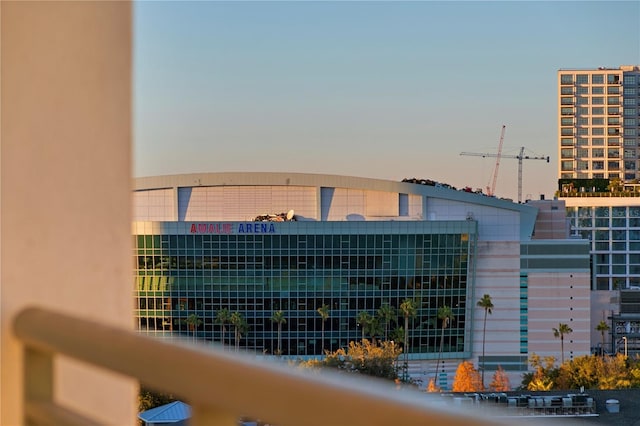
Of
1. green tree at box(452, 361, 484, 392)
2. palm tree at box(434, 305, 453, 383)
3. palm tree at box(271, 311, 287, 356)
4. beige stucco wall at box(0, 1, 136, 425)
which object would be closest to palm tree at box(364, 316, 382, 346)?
palm tree at box(434, 305, 453, 383)

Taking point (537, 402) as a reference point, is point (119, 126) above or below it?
above

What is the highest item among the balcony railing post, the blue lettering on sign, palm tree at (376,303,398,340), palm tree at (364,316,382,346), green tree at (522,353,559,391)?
the balcony railing post

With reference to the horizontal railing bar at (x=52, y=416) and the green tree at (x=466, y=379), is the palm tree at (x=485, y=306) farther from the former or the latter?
the horizontal railing bar at (x=52, y=416)

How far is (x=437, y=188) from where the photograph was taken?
50656 mm

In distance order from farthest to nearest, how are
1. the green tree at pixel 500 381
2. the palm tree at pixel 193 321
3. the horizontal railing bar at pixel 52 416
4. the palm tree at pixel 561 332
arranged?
the palm tree at pixel 561 332, the palm tree at pixel 193 321, the green tree at pixel 500 381, the horizontal railing bar at pixel 52 416

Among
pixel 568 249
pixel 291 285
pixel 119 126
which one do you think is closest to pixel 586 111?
pixel 568 249

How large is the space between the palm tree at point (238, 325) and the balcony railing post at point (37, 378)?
Result: 1872 inches

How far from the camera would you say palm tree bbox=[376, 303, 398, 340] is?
48625 mm

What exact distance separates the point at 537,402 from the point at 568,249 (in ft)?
76.1

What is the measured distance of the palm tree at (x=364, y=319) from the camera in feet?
158

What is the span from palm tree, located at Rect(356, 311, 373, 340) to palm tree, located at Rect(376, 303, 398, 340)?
534 millimetres

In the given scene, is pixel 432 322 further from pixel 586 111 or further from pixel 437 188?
pixel 586 111

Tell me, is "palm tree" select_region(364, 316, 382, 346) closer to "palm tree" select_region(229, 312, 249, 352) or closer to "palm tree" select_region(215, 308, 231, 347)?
"palm tree" select_region(229, 312, 249, 352)

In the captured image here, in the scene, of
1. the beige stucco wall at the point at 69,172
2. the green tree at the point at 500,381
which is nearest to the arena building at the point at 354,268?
the green tree at the point at 500,381
